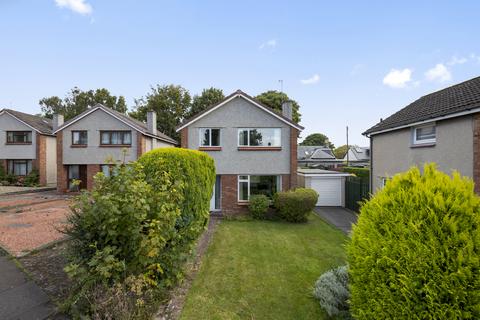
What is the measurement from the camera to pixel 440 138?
29.0 ft

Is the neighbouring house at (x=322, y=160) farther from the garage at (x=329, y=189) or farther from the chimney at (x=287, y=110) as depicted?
the chimney at (x=287, y=110)

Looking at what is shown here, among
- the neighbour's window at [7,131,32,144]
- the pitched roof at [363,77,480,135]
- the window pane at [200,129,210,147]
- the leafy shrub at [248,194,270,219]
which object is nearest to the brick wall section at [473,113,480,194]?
the pitched roof at [363,77,480,135]

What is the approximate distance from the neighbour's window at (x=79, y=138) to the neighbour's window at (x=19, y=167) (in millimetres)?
7765

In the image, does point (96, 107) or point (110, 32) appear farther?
point (96, 107)

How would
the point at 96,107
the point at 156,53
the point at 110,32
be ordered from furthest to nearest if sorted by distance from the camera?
the point at 96,107 → the point at 156,53 → the point at 110,32

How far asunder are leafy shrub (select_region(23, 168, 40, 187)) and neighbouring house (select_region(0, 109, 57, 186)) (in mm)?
270

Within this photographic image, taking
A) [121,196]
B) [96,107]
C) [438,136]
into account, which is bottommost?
[121,196]

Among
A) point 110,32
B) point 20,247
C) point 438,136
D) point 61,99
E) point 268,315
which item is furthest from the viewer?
point 61,99

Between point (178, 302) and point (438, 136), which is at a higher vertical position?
point (438, 136)

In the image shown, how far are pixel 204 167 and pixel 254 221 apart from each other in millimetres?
6618

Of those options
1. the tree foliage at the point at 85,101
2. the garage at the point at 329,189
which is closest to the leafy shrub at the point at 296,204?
the garage at the point at 329,189

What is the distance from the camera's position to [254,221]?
1348cm

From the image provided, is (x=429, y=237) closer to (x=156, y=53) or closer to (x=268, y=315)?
(x=268, y=315)

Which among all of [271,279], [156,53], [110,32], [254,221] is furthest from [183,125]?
[271,279]
